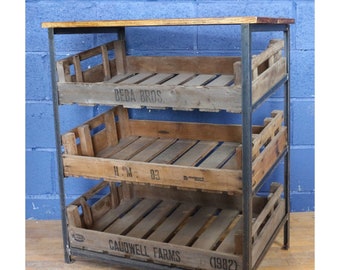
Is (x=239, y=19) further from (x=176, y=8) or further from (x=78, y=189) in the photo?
(x=78, y=189)

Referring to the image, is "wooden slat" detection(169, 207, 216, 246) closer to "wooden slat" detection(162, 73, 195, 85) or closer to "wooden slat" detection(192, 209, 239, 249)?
"wooden slat" detection(192, 209, 239, 249)

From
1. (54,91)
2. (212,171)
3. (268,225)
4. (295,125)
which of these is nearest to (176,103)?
(212,171)

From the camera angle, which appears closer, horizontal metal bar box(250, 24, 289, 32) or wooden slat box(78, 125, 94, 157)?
horizontal metal bar box(250, 24, 289, 32)

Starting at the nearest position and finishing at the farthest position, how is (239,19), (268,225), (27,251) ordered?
(239,19) → (268,225) → (27,251)

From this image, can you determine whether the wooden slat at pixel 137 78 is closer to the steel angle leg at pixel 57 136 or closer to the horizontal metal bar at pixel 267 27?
the steel angle leg at pixel 57 136

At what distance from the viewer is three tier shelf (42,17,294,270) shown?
2234 mm

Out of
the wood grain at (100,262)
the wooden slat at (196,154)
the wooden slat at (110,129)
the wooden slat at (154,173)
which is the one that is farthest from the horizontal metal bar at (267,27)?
the wood grain at (100,262)

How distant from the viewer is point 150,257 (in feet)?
8.18

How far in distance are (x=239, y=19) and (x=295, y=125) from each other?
1.22 meters

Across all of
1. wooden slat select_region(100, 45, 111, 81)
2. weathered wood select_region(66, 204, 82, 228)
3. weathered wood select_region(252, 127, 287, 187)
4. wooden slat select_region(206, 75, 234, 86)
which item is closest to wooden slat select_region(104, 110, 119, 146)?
wooden slat select_region(100, 45, 111, 81)

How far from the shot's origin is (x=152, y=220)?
9.45 ft

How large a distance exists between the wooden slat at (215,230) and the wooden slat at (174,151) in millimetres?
405

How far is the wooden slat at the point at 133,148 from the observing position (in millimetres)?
2758

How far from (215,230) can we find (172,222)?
0.25 metres
